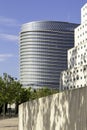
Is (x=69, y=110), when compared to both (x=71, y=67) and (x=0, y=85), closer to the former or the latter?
(x=0, y=85)

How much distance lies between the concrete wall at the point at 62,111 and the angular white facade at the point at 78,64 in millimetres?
125534

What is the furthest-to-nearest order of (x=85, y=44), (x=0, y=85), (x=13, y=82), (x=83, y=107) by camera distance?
(x=85, y=44), (x=13, y=82), (x=0, y=85), (x=83, y=107)

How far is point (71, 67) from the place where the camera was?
16925 cm

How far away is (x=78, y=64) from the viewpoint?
530 feet

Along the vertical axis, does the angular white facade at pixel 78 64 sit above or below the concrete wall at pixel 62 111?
above

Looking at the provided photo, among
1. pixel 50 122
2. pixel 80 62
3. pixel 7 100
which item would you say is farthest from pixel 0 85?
pixel 80 62

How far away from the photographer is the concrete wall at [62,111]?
38.3 feet

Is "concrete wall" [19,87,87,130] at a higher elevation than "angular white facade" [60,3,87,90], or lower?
lower

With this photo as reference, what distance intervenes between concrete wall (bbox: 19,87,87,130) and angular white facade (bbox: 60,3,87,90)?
125534 millimetres

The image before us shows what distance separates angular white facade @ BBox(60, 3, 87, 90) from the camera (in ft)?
487

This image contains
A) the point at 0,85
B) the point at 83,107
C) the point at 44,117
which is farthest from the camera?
the point at 0,85

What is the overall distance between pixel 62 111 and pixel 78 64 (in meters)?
148

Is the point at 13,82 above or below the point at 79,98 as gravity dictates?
above

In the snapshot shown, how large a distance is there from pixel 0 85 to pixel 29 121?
191 feet
